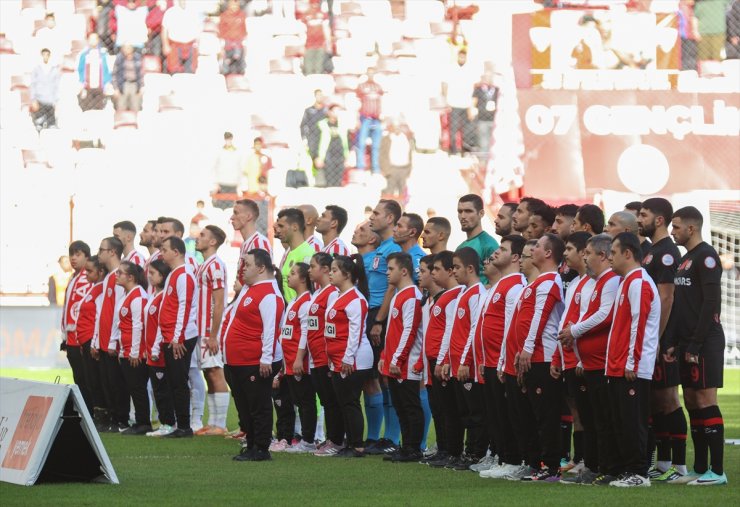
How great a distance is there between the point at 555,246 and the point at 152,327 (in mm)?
5135

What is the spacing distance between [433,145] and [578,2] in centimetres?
432

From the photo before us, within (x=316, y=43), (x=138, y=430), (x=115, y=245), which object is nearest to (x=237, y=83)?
(x=316, y=43)

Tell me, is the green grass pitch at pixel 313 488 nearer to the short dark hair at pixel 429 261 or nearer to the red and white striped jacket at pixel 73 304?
the short dark hair at pixel 429 261

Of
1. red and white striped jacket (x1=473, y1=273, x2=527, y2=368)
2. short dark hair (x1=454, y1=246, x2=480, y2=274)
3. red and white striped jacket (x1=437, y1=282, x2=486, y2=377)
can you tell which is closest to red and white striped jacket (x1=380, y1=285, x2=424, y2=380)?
red and white striped jacket (x1=437, y1=282, x2=486, y2=377)

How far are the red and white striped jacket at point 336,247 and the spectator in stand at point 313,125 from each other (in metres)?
14.8

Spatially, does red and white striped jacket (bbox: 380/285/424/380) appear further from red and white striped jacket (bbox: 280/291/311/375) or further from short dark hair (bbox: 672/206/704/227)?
short dark hair (bbox: 672/206/704/227)

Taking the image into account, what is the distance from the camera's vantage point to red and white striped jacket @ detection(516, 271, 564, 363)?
930 centimetres

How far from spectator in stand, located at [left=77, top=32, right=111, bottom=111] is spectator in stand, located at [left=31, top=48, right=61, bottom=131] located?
53cm

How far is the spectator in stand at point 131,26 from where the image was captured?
92.4 feet

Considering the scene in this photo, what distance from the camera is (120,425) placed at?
45.0ft

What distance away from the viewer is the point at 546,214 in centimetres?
1045

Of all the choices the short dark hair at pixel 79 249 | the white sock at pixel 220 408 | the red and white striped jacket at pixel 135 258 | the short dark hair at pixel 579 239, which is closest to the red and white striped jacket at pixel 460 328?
the short dark hair at pixel 579 239

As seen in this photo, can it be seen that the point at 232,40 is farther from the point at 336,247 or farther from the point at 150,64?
the point at 336,247

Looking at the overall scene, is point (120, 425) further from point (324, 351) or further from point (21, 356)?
point (21, 356)
